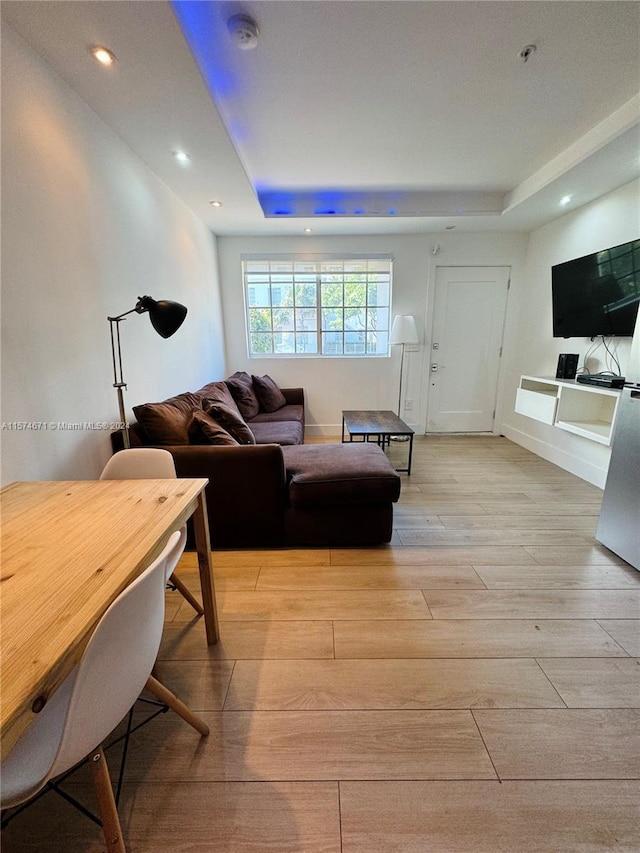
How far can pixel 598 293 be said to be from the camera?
9.39ft

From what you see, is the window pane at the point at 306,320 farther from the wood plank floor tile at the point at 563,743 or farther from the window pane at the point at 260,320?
the wood plank floor tile at the point at 563,743

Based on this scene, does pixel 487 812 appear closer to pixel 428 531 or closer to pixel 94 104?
pixel 428 531

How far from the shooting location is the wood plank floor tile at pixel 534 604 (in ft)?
5.27

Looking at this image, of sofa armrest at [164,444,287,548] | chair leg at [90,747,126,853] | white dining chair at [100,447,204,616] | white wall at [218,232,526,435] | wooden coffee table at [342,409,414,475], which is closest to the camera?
chair leg at [90,747,126,853]

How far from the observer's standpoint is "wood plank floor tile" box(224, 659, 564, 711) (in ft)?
3.99

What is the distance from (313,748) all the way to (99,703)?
2.54 feet

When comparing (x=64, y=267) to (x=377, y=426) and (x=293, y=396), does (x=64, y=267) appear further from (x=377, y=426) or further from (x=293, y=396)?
(x=293, y=396)

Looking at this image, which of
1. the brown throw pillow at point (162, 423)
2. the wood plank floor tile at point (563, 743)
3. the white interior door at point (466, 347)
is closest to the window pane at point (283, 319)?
the white interior door at point (466, 347)

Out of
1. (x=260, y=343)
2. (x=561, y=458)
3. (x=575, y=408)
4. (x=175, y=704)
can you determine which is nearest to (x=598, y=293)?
(x=575, y=408)

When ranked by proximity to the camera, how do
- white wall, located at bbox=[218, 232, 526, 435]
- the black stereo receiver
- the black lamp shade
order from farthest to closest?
white wall, located at bbox=[218, 232, 526, 435] → the black stereo receiver → the black lamp shade

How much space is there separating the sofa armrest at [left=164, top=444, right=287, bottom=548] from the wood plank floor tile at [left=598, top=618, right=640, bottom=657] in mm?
1698

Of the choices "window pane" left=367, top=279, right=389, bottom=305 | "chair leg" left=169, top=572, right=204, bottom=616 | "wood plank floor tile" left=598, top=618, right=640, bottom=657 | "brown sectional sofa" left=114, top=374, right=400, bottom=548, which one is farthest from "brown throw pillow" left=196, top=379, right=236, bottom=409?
"wood plank floor tile" left=598, top=618, right=640, bottom=657

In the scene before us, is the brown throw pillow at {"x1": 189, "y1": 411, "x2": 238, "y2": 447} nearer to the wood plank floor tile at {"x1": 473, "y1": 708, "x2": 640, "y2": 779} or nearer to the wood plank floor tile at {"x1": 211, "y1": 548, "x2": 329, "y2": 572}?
the wood plank floor tile at {"x1": 211, "y1": 548, "x2": 329, "y2": 572}

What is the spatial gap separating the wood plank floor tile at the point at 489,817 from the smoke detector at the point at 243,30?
296 cm
